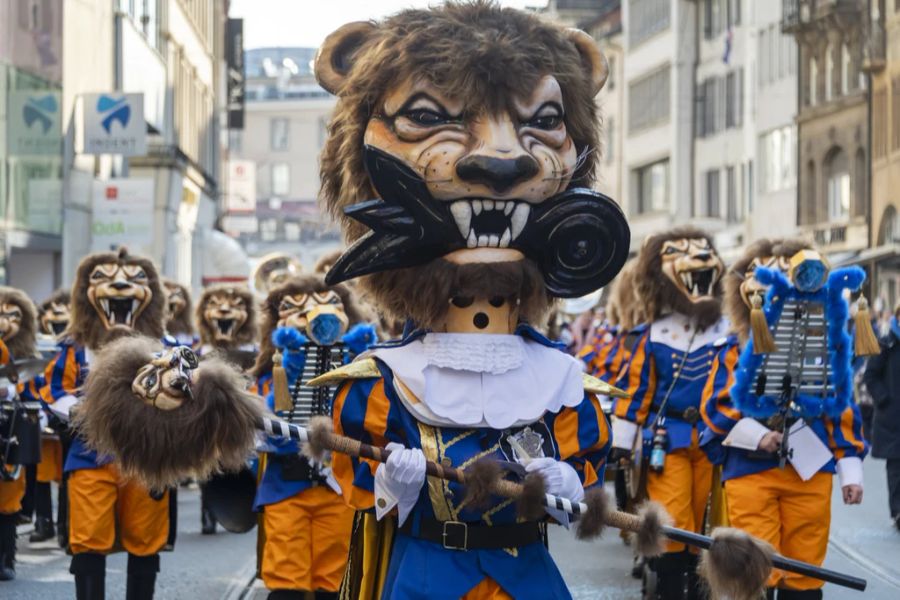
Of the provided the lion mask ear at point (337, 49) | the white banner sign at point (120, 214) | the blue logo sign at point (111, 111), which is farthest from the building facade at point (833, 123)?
the lion mask ear at point (337, 49)

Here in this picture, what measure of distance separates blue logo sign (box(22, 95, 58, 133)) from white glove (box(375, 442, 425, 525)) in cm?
2106

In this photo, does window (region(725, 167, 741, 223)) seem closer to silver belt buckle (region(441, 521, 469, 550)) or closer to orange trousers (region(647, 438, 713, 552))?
orange trousers (region(647, 438, 713, 552))

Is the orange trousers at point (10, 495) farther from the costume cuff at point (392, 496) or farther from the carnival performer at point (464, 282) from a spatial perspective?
the costume cuff at point (392, 496)

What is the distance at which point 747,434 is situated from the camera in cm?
855

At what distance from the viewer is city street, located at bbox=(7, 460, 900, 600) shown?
1112 cm

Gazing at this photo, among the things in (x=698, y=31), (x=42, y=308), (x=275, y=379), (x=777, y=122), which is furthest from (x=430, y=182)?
(x=698, y=31)

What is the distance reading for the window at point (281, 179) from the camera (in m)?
111

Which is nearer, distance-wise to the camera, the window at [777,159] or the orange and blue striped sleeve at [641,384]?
the orange and blue striped sleeve at [641,384]

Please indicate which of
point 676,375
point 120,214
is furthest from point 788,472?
point 120,214

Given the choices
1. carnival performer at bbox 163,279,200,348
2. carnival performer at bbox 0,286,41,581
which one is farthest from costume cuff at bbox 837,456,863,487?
carnival performer at bbox 163,279,200,348

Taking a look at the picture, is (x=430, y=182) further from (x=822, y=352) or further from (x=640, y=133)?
(x=640, y=133)

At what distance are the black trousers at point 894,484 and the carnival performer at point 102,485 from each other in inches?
265

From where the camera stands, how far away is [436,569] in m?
5.62

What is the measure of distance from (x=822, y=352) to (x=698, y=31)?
5102 cm
